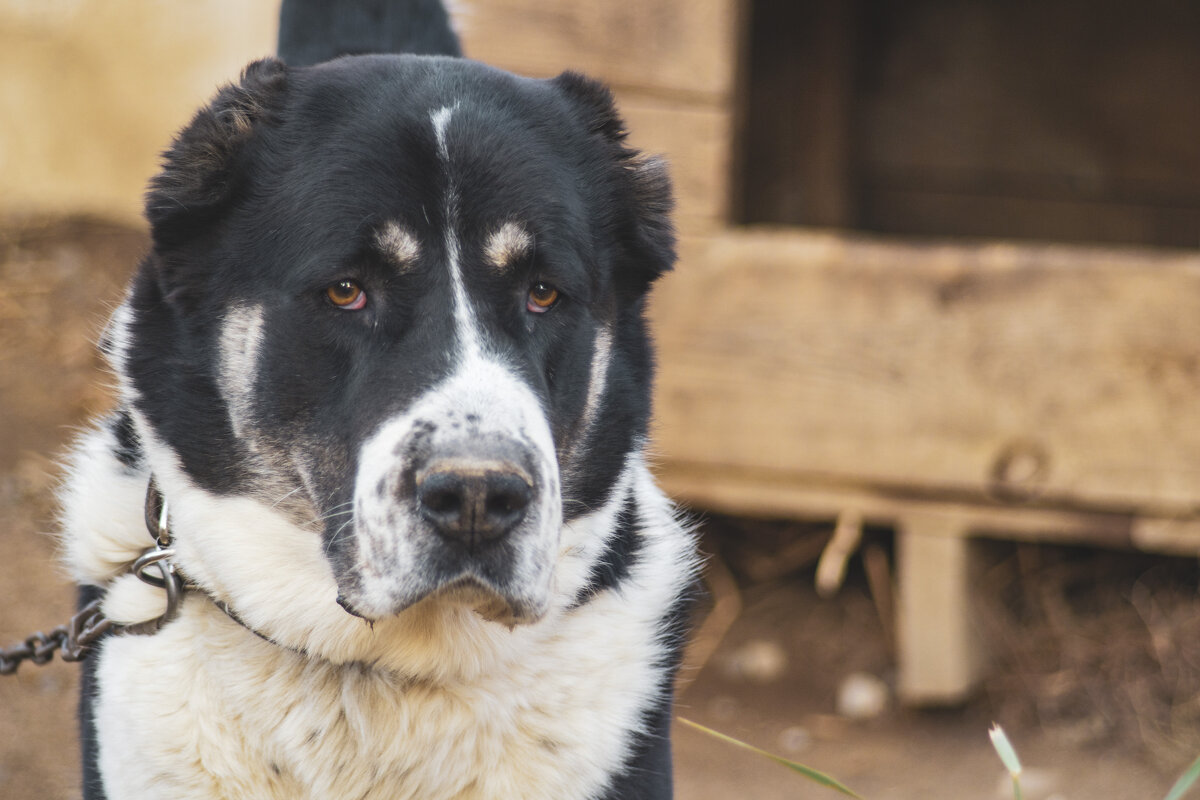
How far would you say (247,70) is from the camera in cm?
205

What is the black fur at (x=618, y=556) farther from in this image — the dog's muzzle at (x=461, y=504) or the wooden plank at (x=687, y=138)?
the wooden plank at (x=687, y=138)

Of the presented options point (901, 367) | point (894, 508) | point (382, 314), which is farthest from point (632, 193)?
point (894, 508)

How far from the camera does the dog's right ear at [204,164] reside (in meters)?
1.93

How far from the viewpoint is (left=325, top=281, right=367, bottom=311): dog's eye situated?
1.86m

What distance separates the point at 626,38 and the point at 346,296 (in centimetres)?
202

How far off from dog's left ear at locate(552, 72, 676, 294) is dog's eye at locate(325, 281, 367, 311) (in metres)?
0.50

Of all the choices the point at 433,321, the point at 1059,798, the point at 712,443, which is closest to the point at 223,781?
the point at 433,321

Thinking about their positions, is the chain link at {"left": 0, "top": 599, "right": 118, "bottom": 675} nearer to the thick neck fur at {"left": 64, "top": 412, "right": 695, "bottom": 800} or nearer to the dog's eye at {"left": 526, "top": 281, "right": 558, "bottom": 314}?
the thick neck fur at {"left": 64, "top": 412, "right": 695, "bottom": 800}

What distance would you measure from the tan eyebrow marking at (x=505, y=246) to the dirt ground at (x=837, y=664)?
6.61 feet

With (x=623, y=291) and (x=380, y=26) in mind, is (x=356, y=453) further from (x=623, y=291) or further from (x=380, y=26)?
(x=380, y=26)

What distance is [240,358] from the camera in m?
1.93

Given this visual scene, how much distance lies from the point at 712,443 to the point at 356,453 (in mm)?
2142

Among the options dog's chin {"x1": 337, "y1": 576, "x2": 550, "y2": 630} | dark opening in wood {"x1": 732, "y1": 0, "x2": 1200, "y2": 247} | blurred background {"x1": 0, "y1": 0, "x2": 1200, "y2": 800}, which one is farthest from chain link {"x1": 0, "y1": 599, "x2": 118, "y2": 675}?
dark opening in wood {"x1": 732, "y1": 0, "x2": 1200, "y2": 247}

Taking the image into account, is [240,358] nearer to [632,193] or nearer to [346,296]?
[346,296]
